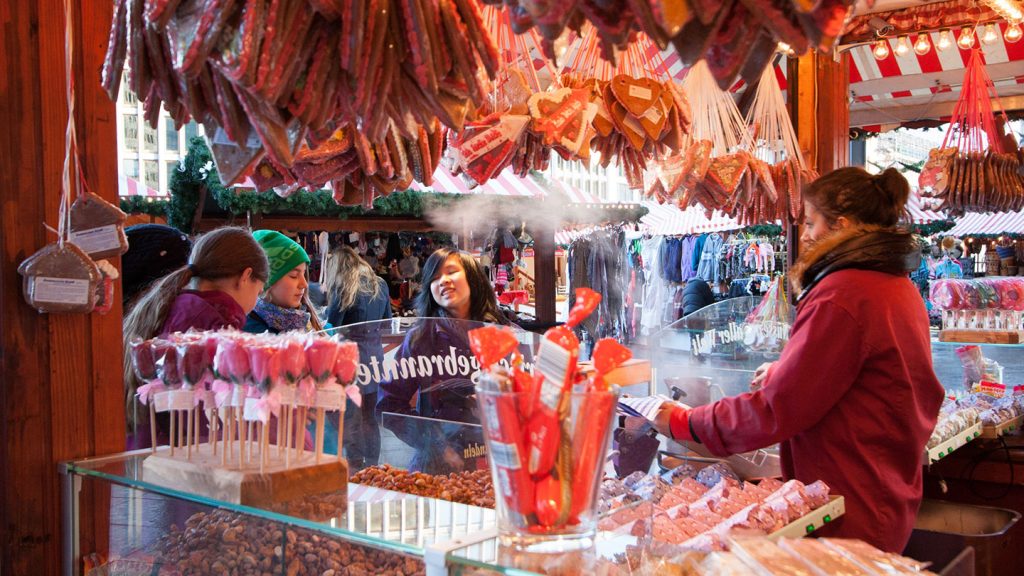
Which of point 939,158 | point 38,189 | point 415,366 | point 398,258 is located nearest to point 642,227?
point 398,258

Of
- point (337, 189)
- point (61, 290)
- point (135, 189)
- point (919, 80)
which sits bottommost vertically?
point (61, 290)

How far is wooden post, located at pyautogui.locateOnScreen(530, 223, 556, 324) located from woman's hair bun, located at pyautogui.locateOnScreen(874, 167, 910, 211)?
4111mm

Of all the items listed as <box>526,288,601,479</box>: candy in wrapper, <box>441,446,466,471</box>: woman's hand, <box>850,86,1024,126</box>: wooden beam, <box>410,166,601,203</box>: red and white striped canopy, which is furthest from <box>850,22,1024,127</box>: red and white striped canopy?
<box>526,288,601,479</box>: candy in wrapper

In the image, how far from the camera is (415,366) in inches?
118

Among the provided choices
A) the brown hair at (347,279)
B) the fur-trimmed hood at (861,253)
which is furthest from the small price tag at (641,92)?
the brown hair at (347,279)

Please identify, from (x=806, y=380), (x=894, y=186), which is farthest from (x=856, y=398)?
(x=894, y=186)

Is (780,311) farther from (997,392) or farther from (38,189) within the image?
(38,189)

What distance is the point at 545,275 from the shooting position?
659 cm

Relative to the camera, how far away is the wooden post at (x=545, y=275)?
255 inches

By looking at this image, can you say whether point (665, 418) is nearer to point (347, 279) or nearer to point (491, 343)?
point (491, 343)

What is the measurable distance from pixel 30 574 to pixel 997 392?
163 inches

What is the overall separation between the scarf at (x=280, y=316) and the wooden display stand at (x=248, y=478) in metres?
2.00

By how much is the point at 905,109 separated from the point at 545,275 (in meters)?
3.77

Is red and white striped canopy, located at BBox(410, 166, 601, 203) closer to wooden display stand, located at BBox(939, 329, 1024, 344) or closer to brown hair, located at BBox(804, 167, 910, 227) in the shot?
wooden display stand, located at BBox(939, 329, 1024, 344)
